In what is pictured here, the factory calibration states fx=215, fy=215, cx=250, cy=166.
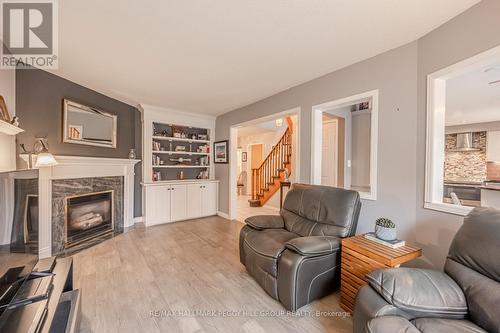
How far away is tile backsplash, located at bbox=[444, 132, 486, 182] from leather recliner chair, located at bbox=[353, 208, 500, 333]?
7.13 metres

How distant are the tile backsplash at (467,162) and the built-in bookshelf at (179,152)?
7.54 meters

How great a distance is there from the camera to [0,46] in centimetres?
214

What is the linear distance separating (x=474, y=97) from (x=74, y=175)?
22.8 feet

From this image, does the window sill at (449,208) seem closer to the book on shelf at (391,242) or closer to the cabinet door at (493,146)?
the book on shelf at (391,242)

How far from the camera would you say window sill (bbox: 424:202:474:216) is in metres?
1.71

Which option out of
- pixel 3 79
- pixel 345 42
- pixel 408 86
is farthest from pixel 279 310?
pixel 3 79

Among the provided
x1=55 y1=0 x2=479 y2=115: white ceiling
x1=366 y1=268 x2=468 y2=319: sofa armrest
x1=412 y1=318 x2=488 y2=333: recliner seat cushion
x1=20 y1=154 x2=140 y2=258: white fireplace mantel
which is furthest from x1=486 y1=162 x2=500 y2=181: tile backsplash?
x1=20 y1=154 x2=140 y2=258: white fireplace mantel

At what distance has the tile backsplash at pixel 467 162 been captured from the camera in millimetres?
6184

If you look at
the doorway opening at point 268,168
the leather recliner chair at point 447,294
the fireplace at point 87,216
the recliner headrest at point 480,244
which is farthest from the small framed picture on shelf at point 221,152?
the recliner headrest at point 480,244

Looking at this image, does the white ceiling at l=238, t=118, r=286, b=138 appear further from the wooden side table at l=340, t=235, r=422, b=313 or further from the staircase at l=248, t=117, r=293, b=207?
the wooden side table at l=340, t=235, r=422, b=313

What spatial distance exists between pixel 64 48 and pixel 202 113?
2927 millimetres

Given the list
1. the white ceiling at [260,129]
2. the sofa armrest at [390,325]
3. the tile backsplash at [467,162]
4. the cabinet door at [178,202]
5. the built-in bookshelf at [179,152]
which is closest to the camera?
the sofa armrest at [390,325]

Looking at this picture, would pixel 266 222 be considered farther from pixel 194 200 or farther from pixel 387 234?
pixel 194 200

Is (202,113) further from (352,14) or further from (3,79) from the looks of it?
(352,14)
